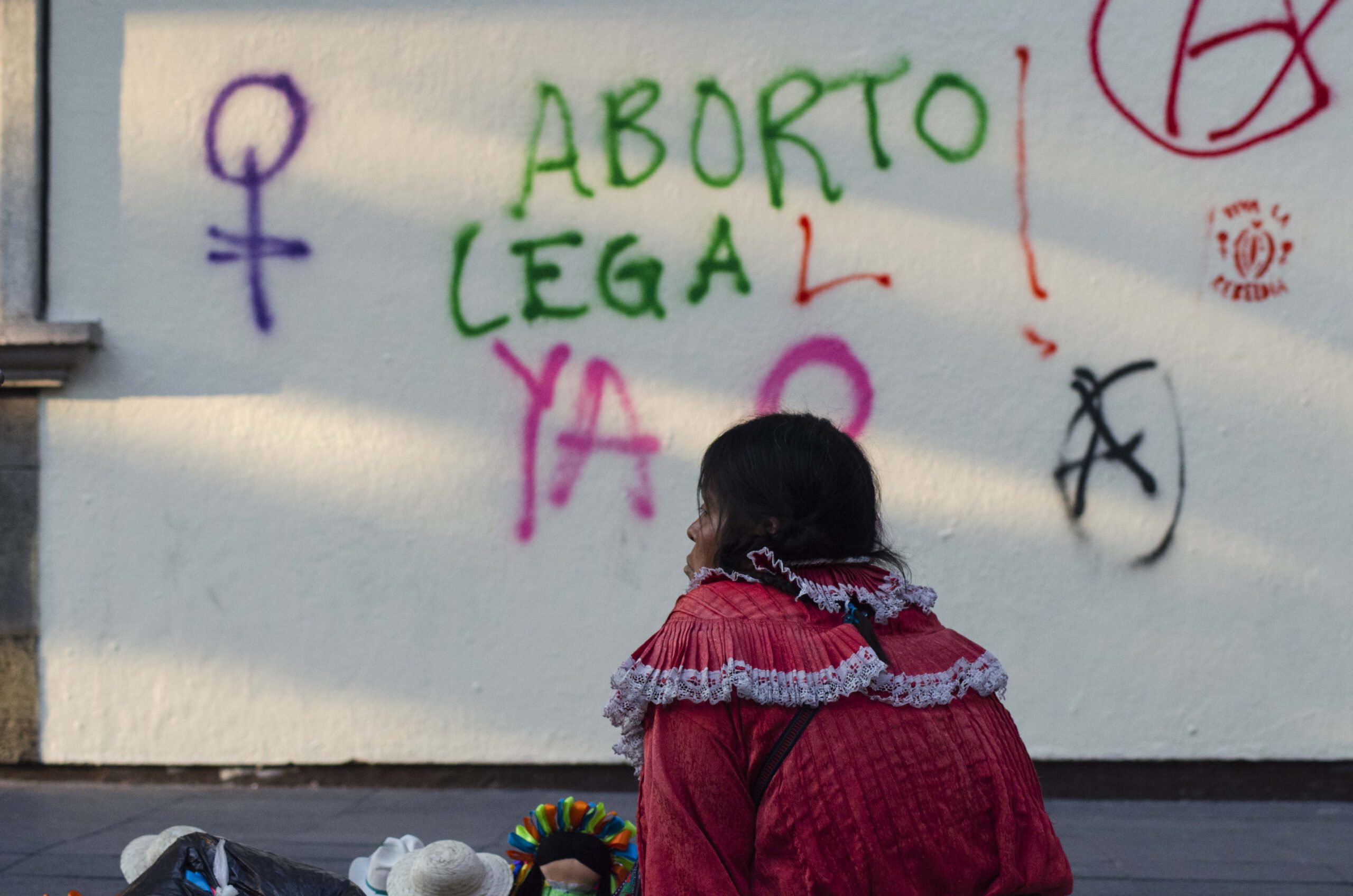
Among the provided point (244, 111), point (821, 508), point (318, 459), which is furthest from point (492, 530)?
point (821, 508)

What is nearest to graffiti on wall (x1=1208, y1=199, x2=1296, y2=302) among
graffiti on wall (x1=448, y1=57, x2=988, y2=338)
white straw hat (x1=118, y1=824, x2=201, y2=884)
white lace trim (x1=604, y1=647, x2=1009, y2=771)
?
graffiti on wall (x1=448, y1=57, x2=988, y2=338)

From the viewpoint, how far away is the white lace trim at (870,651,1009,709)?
4.65 ft

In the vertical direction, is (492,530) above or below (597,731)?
above

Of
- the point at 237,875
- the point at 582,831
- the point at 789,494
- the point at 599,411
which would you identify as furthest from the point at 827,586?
the point at 599,411

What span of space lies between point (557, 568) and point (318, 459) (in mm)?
962

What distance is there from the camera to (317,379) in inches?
171

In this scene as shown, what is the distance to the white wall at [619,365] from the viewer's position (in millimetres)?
4121

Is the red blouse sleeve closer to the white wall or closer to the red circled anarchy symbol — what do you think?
the white wall

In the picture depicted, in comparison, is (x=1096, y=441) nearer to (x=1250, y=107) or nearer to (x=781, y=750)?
(x=1250, y=107)

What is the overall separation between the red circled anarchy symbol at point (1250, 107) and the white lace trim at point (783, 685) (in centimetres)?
329

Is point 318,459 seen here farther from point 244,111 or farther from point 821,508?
point 821,508

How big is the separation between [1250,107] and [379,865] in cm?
370

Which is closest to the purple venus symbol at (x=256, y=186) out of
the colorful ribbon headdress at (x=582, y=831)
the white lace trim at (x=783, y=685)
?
the colorful ribbon headdress at (x=582, y=831)

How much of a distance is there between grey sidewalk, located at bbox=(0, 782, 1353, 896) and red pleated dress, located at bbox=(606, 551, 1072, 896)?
6.82ft
